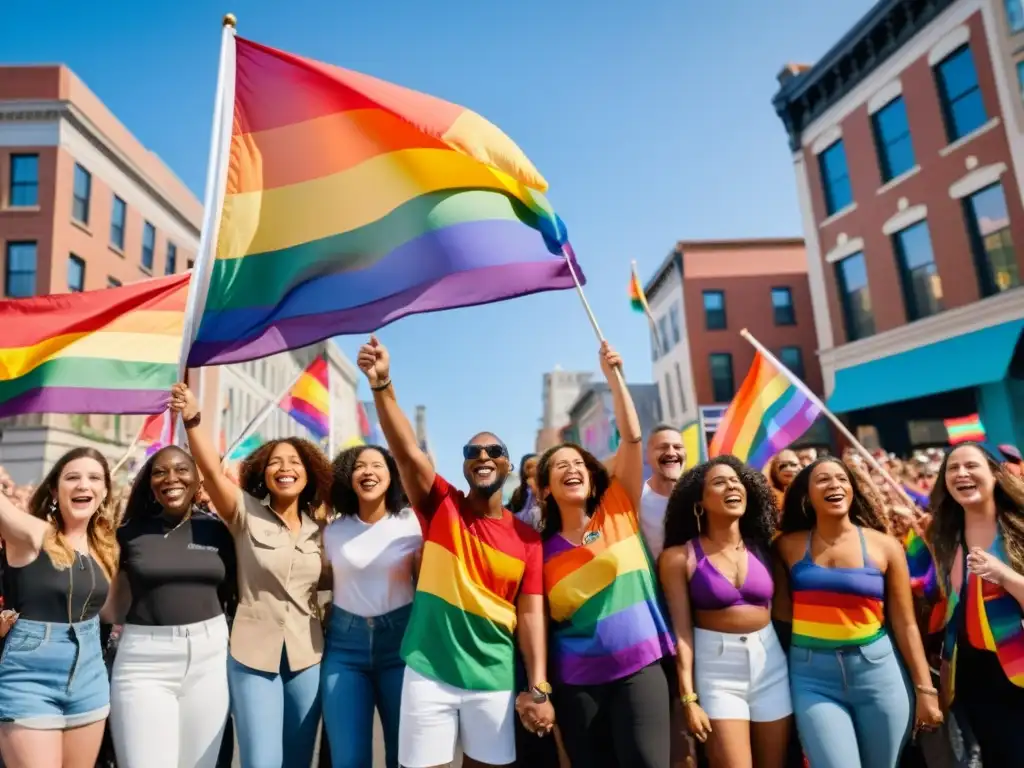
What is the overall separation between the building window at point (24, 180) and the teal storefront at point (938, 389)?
79.4ft

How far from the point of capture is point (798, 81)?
20.6 meters

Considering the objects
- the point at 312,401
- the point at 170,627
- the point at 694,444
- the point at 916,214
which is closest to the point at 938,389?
the point at 916,214

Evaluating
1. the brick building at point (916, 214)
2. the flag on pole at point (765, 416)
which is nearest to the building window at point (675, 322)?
the brick building at point (916, 214)

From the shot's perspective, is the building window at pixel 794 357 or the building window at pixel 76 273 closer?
the building window at pixel 76 273

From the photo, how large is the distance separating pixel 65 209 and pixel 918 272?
24.4m

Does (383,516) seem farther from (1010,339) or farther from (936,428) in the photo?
Result: (936,428)

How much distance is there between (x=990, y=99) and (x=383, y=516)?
16.6 m

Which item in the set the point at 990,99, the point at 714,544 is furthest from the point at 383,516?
the point at 990,99

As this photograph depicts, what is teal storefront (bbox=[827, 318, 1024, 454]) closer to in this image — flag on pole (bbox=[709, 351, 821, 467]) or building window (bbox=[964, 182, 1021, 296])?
building window (bbox=[964, 182, 1021, 296])

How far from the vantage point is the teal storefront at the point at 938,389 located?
47.7 feet

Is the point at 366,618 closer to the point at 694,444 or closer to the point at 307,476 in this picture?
the point at 307,476

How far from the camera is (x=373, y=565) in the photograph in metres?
3.90

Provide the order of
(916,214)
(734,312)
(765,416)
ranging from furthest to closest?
(734,312), (916,214), (765,416)

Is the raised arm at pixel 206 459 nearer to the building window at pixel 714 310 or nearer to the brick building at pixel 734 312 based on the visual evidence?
the brick building at pixel 734 312
